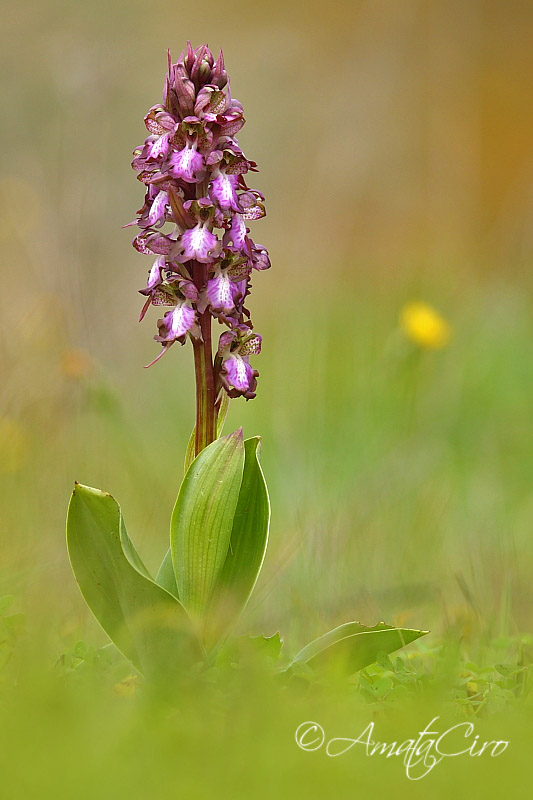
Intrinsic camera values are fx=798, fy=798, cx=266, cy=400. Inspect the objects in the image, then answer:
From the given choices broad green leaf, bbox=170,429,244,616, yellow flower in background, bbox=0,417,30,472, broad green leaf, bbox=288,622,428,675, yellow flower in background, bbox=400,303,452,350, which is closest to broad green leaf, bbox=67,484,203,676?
broad green leaf, bbox=170,429,244,616

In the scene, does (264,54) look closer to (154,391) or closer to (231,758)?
(154,391)

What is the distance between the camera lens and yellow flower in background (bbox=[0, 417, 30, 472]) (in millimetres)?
1996

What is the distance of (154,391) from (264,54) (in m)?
1.34

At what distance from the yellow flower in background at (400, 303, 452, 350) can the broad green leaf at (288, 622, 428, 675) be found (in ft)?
4.78

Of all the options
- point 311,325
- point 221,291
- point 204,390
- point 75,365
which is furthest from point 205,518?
point 311,325

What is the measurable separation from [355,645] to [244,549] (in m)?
0.23

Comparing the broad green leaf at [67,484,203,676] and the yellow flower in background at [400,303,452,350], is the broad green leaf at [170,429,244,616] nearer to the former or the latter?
the broad green leaf at [67,484,203,676]

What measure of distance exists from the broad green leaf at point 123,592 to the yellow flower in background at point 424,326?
5.18 feet

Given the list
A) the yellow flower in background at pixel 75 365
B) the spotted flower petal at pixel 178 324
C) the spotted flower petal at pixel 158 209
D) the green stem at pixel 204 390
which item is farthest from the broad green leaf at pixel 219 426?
the yellow flower in background at pixel 75 365

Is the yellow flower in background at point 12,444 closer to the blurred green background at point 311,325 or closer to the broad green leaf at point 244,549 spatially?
the blurred green background at point 311,325

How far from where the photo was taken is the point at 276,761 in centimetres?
78

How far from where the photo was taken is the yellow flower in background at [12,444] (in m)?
2.00

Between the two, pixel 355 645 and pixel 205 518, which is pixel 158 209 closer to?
pixel 205 518

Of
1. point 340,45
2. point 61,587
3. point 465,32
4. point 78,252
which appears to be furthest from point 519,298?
point 61,587
